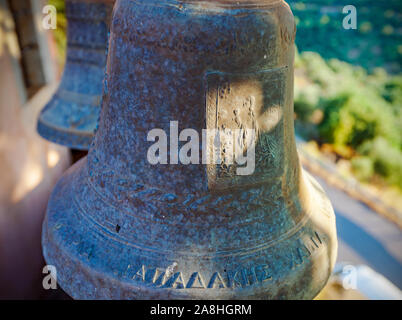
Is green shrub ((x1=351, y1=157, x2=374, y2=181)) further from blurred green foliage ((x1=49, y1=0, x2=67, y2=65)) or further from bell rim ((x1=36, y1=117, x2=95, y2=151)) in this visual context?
bell rim ((x1=36, y1=117, x2=95, y2=151))

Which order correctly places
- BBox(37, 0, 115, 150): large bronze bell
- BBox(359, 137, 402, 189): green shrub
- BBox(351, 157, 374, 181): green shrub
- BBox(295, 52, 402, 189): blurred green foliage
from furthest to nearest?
BBox(295, 52, 402, 189): blurred green foliage
BBox(359, 137, 402, 189): green shrub
BBox(351, 157, 374, 181): green shrub
BBox(37, 0, 115, 150): large bronze bell

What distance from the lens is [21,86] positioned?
3.22 metres

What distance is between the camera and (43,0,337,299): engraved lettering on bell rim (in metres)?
1.00

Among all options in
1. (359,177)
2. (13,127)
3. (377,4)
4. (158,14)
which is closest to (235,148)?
(158,14)

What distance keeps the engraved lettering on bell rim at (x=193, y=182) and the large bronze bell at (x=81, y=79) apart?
0.77 m

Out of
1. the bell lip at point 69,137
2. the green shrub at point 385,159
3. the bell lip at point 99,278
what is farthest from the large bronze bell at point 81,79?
the green shrub at point 385,159

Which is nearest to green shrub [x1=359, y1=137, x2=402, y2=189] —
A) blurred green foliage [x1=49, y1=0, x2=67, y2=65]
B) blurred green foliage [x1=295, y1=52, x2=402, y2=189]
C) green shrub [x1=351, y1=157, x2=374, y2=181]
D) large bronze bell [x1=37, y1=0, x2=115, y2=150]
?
blurred green foliage [x1=295, y1=52, x2=402, y2=189]

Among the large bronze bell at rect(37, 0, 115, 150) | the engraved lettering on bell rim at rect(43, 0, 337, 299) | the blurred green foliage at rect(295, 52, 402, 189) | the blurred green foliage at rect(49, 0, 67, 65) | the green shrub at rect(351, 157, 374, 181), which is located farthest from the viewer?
the blurred green foliage at rect(295, 52, 402, 189)

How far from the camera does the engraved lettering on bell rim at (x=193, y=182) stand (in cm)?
100

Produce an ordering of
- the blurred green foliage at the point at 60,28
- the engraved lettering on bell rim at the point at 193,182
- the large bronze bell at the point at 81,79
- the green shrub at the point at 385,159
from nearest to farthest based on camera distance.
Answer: the engraved lettering on bell rim at the point at 193,182, the large bronze bell at the point at 81,79, the blurred green foliage at the point at 60,28, the green shrub at the point at 385,159

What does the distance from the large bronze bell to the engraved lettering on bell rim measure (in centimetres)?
77

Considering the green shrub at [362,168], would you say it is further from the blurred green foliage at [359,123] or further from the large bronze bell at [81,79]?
the large bronze bell at [81,79]
